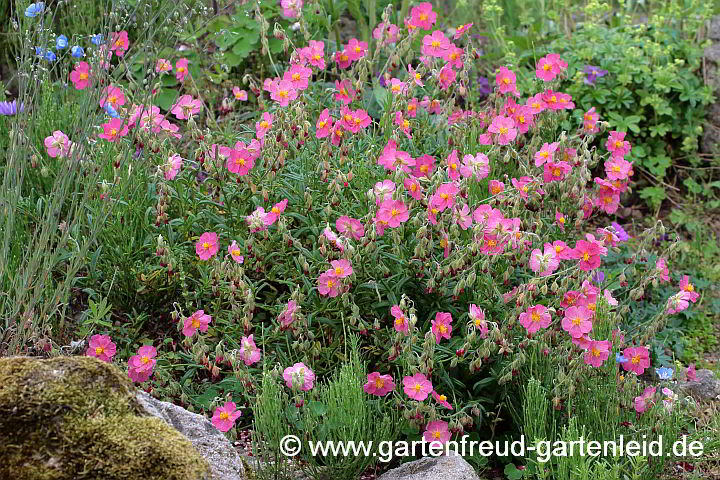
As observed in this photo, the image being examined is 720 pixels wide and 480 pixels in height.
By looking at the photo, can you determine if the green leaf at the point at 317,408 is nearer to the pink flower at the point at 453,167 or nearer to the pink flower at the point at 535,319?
the pink flower at the point at 535,319

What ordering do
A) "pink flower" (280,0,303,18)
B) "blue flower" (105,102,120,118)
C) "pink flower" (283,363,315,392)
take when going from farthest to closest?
"pink flower" (280,0,303,18)
"blue flower" (105,102,120,118)
"pink flower" (283,363,315,392)

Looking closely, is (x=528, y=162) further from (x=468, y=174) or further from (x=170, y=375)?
(x=170, y=375)

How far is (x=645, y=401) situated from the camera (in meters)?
2.87

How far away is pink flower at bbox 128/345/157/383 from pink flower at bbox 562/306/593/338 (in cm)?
128

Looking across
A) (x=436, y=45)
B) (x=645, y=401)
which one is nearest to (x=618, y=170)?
(x=436, y=45)

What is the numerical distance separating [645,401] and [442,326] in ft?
2.27

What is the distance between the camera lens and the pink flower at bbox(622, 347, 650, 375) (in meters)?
3.05

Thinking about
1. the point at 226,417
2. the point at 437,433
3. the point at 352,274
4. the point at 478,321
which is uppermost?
the point at 352,274

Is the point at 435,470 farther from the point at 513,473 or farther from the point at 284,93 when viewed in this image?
the point at 284,93

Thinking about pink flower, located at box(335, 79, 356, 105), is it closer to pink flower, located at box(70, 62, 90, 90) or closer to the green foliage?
pink flower, located at box(70, 62, 90, 90)

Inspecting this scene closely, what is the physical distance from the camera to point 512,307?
3053mm

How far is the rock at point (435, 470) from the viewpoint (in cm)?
243

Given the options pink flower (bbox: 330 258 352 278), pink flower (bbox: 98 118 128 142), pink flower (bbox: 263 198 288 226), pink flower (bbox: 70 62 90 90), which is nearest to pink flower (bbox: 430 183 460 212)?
pink flower (bbox: 330 258 352 278)

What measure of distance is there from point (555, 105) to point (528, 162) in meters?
0.27
